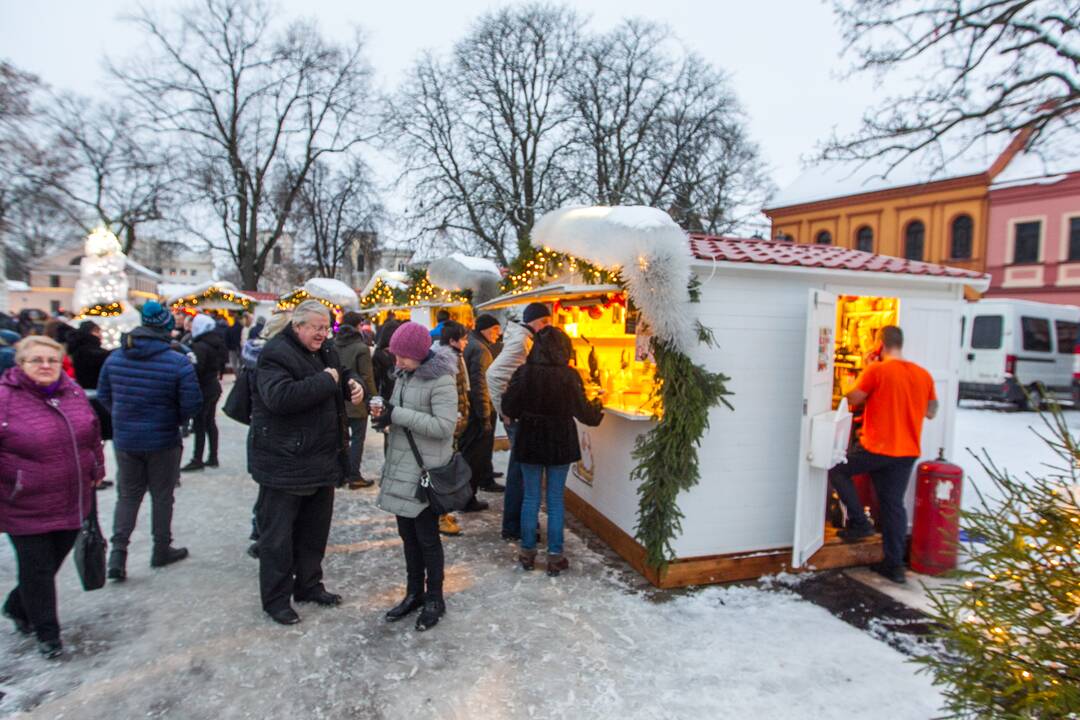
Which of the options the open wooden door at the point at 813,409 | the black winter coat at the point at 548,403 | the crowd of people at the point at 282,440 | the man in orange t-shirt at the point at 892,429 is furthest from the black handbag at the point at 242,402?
the man in orange t-shirt at the point at 892,429

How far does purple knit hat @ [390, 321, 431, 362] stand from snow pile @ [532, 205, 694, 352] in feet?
4.87

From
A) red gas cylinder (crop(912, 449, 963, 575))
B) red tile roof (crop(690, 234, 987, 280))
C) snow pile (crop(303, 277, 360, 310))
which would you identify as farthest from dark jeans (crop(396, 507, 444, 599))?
snow pile (crop(303, 277, 360, 310))

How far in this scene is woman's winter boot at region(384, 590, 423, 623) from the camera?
3883 mm

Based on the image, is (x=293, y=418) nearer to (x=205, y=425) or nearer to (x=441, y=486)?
(x=441, y=486)

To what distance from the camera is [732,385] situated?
4594 mm

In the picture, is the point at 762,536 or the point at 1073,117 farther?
the point at 1073,117

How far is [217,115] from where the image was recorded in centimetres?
2555

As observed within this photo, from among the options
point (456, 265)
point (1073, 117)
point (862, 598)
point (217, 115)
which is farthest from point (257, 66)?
point (862, 598)

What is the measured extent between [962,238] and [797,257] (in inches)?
976

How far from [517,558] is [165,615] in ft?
8.03

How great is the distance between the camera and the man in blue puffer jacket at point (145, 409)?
4281mm

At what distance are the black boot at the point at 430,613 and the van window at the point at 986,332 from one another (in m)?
14.5

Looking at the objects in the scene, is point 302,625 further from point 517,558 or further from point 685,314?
point 685,314

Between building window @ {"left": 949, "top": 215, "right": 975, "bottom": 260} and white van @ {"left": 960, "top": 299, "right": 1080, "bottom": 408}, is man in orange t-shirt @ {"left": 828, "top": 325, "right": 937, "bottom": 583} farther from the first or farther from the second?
building window @ {"left": 949, "top": 215, "right": 975, "bottom": 260}
